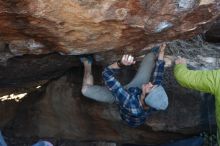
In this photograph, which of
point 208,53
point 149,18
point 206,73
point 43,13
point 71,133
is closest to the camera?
point 43,13

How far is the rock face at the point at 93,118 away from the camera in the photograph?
553 centimetres

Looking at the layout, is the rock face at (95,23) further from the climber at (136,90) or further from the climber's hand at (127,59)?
the climber at (136,90)

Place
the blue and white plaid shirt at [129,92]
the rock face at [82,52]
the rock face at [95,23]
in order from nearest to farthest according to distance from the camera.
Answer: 1. the rock face at [95,23]
2. the rock face at [82,52]
3. the blue and white plaid shirt at [129,92]

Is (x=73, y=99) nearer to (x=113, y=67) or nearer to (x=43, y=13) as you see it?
(x=113, y=67)

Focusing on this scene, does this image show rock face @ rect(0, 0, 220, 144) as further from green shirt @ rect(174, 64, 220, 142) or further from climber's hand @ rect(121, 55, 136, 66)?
green shirt @ rect(174, 64, 220, 142)

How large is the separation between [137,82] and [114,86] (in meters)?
0.49

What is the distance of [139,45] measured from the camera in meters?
4.44

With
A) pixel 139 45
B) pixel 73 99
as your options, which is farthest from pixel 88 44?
pixel 73 99

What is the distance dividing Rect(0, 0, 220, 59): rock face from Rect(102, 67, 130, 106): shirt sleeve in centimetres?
37

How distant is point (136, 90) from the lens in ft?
15.6

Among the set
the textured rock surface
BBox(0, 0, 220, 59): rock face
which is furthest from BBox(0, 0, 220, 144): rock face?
the textured rock surface

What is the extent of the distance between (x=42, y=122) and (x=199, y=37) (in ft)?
8.55

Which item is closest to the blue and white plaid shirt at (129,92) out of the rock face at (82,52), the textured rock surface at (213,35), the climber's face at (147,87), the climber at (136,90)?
the climber at (136,90)

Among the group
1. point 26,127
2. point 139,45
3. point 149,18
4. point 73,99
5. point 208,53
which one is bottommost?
point 26,127
